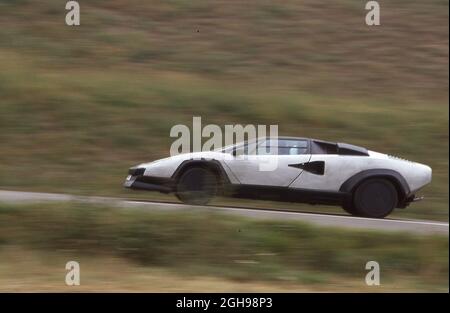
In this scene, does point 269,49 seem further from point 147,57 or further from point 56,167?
point 56,167

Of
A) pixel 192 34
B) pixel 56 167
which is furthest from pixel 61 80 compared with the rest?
pixel 192 34

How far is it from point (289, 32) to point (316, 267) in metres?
13.8

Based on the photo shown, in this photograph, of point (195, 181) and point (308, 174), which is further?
point (308, 174)

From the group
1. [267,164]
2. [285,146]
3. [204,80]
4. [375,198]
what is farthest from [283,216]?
[204,80]

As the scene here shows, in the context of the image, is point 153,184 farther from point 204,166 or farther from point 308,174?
point 308,174

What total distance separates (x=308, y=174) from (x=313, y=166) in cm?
14

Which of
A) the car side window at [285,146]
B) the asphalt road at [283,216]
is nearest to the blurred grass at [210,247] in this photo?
the asphalt road at [283,216]

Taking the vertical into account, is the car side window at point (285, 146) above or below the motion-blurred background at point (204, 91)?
below

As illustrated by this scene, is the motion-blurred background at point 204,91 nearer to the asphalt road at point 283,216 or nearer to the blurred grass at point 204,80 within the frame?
the blurred grass at point 204,80

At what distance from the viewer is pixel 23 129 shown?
14531 mm

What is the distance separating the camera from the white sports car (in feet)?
35.2

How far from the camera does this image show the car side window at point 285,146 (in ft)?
35.8

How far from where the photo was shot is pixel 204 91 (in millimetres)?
17016

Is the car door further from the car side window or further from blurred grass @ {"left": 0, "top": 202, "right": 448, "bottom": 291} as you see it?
blurred grass @ {"left": 0, "top": 202, "right": 448, "bottom": 291}
